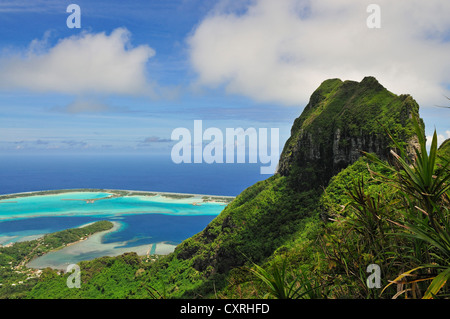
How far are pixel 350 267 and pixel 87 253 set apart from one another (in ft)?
204

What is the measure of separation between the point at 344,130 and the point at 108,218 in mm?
70012

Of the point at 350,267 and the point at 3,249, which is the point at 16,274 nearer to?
the point at 3,249

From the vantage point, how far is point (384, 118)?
111 ft

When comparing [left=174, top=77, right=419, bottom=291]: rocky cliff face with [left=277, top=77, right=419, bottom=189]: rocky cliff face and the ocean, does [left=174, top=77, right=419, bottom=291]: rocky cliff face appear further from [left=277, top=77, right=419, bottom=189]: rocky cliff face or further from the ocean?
the ocean

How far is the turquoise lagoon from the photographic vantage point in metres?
58.2

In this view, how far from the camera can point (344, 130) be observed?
39312mm

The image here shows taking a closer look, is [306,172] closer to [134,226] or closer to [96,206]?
[134,226]

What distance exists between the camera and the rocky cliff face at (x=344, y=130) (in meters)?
33.1

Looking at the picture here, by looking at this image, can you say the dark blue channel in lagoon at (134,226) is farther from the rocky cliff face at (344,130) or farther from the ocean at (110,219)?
the rocky cliff face at (344,130)

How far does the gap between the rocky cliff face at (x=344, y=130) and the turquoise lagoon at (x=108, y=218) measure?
1314 inches

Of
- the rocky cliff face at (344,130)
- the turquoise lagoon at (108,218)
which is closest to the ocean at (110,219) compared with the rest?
the turquoise lagoon at (108,218)

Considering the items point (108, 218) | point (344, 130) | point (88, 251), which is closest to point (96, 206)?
point (108, 218)

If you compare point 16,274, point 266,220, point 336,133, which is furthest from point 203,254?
point 16,274
